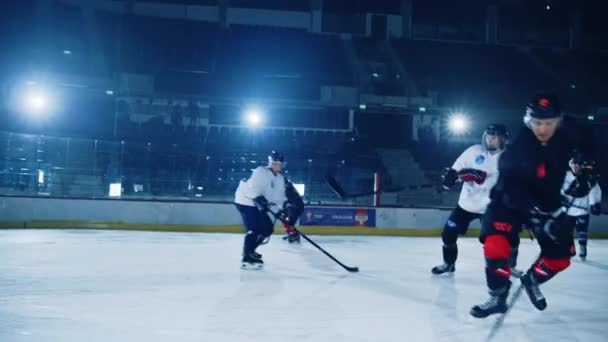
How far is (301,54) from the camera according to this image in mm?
24781

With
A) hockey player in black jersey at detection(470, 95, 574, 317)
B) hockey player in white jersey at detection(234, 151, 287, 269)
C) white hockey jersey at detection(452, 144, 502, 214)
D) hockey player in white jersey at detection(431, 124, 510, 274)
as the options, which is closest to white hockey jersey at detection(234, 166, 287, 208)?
hockey player in white jersey at detection(234, 151, 287, 269)

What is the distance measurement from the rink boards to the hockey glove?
25.0 ft

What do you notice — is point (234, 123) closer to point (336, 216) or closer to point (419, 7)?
point (336, 216)

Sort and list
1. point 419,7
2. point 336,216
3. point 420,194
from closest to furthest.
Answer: point 336,216
point 420,194
point 419,7

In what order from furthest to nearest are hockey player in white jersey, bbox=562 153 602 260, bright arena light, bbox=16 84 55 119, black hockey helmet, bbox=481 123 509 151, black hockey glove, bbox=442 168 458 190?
bright arena light, bbox=16 84 55 119 < hockey player in white jersey, bbox=562 153 602 260 < black hockey helmet, bbox=481 123 509 151 < black hockey glove, bbox=442 168 458 190

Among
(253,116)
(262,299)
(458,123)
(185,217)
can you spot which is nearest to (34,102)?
(253,116)

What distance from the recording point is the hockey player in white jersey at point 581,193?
7823 mm

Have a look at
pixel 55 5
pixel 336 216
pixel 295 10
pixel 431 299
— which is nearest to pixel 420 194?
pixel 336 216

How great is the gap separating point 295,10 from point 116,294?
23.4 m

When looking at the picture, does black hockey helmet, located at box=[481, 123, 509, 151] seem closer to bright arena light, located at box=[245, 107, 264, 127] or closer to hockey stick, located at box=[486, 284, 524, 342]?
hockey stick, located at box=[486, 284, 524, 342]

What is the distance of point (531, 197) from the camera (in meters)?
3.91

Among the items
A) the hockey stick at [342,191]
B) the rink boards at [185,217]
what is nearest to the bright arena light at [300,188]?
the rink boards at [185,217]

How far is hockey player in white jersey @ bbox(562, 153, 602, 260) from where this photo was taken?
25.7ft

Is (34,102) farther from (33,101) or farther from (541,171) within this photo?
(541,171)
